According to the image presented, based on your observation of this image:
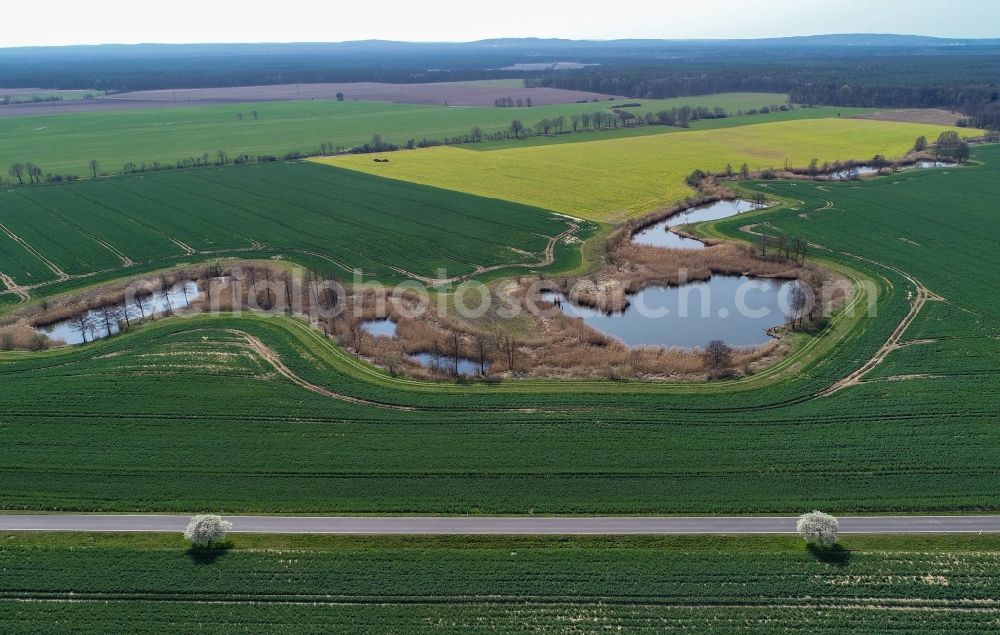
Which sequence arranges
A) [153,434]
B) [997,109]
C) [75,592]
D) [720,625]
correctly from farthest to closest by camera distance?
1. [997,109]
2. [153,434]
3. [75,592]
4. [720,625]

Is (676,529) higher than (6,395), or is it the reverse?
(6,395)

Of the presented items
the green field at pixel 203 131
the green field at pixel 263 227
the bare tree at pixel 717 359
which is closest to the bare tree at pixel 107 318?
the green field at pixel 263 227

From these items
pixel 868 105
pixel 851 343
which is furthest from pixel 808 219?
pixel 868 105

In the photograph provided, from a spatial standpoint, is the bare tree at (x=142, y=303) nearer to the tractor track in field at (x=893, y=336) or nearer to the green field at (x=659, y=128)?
the tractor track in field at (x=893, y=336)

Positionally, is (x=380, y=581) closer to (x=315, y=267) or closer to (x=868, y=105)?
(x=315, y=267)

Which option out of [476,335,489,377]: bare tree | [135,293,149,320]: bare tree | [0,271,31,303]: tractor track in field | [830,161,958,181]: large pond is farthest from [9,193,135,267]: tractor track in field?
[830,161,958,181]: large pond

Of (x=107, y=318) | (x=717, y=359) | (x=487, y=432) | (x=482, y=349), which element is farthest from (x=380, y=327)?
(x=717, y=359)

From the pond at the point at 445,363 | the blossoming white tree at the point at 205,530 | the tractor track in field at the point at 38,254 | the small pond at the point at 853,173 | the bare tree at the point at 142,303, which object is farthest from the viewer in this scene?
the small pond at the point at 853,173

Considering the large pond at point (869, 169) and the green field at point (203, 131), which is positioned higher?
the green field at point (203, 131)
